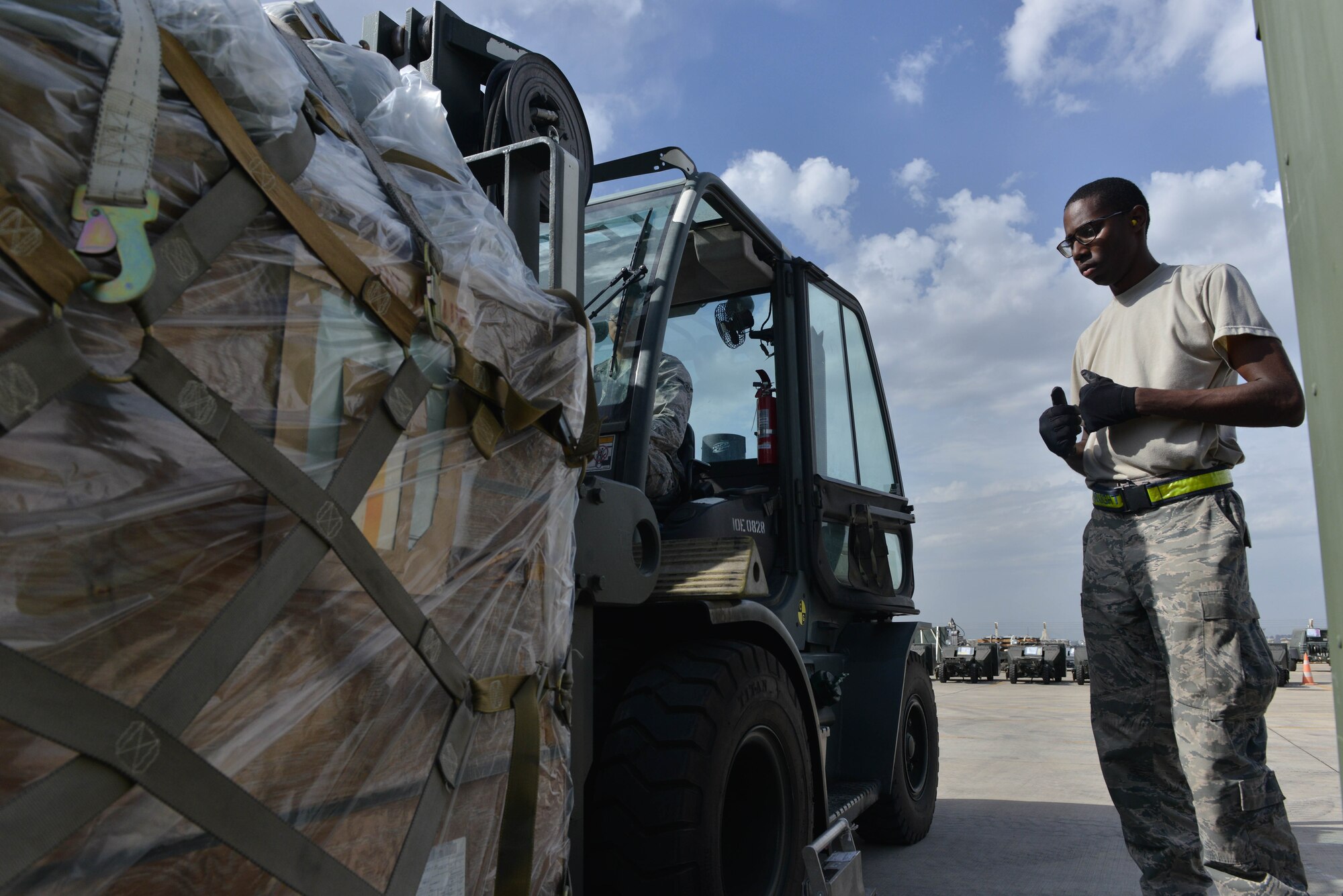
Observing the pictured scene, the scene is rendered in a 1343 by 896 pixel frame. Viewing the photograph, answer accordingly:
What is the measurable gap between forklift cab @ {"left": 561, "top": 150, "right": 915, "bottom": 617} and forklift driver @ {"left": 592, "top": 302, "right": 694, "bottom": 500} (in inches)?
4.0

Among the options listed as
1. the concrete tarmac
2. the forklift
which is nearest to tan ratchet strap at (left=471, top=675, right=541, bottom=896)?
the forklift

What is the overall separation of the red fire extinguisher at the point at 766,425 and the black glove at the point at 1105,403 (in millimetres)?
1433

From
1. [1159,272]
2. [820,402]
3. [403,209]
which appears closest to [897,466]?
[820,402]

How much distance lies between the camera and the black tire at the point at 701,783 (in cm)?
231

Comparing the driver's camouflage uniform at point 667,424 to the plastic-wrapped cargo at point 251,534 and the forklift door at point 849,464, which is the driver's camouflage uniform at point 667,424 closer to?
the forklift door at point 849,464

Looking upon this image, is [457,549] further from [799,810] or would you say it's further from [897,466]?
[897,466]

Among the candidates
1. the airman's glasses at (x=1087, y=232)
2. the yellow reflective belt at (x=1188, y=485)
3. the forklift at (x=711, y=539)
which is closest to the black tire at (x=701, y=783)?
the forklift at (x=711, y=539)

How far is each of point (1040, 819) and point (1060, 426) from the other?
11.3 ft

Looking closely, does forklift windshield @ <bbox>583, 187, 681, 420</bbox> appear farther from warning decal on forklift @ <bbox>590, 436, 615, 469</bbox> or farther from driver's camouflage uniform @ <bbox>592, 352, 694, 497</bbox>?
driver's camouflage uniform @ <bbox>592, 352, 694, 497</bbox>

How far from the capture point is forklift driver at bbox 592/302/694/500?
10.8 ft

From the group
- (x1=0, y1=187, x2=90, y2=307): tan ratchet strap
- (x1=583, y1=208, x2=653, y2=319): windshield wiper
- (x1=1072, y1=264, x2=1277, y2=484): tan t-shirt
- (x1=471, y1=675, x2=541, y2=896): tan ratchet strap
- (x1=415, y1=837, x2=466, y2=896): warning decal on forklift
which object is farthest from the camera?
(x1=583, y1=208, x2=653, y2=319): windshield wiper

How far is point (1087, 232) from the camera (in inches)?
114

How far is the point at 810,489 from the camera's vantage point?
3941 millimetres

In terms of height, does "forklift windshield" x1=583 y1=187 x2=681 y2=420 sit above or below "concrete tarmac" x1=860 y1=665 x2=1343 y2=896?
above
